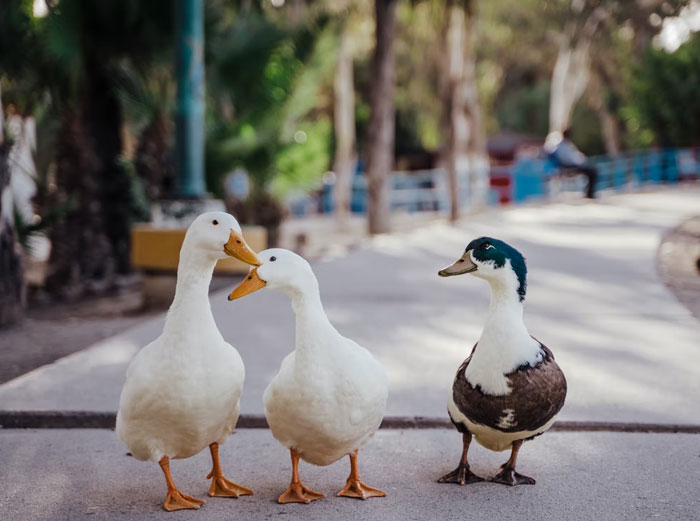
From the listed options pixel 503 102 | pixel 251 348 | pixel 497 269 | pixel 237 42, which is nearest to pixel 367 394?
pixel 497 269

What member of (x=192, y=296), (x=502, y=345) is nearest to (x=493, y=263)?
(x=502, y=345)

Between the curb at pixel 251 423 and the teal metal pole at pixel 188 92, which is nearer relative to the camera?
the curb at pixel 251 423

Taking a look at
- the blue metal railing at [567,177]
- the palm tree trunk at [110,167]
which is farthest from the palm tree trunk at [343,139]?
the palm tree trunk at [110,167]

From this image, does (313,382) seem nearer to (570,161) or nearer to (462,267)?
(462,267)

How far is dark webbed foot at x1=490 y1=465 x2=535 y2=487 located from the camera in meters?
3.38

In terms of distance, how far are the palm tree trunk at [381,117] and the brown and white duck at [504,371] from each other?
11843 millimetres

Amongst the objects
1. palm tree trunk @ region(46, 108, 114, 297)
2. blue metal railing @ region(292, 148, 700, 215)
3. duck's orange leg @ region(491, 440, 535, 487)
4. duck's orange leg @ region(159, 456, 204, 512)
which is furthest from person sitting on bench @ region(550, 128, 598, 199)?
duck's orange leg @ region(159, 456, 204, 512)

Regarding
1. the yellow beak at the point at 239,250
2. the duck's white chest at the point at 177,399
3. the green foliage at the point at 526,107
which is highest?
the green foliage at the point at 526,107

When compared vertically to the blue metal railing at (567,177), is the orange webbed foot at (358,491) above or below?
below

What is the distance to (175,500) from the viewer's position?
3158mm

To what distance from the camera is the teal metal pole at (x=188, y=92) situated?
795 cm

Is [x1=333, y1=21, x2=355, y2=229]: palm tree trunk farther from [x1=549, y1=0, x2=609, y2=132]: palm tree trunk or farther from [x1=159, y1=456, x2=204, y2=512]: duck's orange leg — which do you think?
[x1=159, y1=456, x2=204, y2=512]: duck's orange leg

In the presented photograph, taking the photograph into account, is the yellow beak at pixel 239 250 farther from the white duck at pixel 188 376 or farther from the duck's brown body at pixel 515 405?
the duck's brown body at pixel 515 405

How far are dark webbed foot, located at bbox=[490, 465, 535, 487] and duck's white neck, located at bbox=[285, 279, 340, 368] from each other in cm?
96
